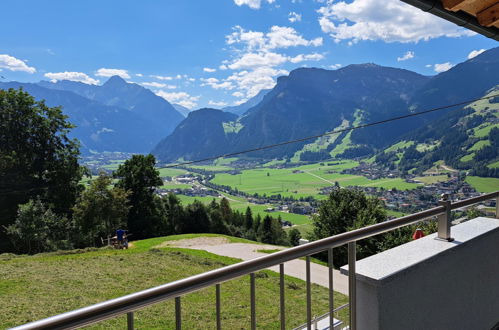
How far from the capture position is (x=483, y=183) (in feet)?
213

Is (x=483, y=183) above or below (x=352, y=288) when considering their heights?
below

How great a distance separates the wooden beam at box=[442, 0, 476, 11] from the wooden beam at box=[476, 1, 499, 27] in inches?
13.4

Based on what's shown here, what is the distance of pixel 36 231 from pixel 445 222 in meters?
24.5

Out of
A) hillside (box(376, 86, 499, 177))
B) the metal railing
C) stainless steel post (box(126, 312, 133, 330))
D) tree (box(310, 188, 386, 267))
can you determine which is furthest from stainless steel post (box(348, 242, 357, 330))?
hillside (box(376, 86, 499, 177))

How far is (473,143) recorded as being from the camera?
4053 inches

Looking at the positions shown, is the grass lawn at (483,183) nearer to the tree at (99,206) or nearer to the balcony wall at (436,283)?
the tree at (99,206)

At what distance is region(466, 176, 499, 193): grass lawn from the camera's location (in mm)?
59875

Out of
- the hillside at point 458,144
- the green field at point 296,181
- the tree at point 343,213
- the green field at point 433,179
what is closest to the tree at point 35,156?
the tree at point 343,213

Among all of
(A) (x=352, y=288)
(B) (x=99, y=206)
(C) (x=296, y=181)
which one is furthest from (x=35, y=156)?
(C) (x=296, y=181)

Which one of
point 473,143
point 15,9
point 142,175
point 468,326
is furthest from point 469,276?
point 15,9

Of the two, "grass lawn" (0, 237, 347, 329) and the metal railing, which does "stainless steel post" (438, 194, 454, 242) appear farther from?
"grass lawn" (0, 237, 347, 329)

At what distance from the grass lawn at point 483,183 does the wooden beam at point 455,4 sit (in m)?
67.9

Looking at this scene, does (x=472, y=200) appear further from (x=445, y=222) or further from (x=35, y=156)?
(x=35, y=156)

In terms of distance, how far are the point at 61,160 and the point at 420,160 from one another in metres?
113
